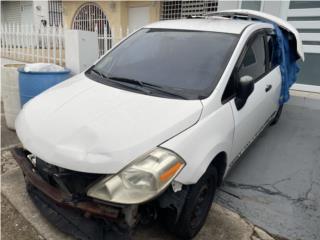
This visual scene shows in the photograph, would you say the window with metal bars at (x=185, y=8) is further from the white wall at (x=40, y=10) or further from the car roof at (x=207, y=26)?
the white wall at (x=40, y=10)

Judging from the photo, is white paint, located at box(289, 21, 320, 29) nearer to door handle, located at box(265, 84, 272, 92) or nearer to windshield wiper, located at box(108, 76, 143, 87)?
door handle, located at box(265, 84, 272, 92)

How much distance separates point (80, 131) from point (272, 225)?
1.79 metres

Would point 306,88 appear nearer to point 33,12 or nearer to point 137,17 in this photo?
point 137,17

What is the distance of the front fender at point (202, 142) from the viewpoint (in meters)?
1.85

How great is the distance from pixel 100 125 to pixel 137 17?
9.36 m

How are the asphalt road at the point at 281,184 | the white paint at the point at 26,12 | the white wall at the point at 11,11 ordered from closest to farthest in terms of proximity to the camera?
the asphalt road at the point at 281,184 < the white paint at the point at 26,12 < the white wall at the point at 11,11

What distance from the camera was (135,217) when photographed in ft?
5.99

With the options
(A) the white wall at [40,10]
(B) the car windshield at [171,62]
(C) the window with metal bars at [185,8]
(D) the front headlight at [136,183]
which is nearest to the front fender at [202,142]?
(D) the front headlight at [136,183]

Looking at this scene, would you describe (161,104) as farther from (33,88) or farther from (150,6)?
(150,6)

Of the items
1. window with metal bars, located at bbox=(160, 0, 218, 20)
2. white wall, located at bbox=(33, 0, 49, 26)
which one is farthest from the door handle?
white wall, located at bbox=(33, 0, 49, 26)

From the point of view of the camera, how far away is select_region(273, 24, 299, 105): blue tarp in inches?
159

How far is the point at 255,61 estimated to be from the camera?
3117 mm

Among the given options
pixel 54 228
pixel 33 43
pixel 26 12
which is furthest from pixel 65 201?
pixel 26 12

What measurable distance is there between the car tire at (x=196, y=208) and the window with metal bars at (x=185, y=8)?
25.6ft
